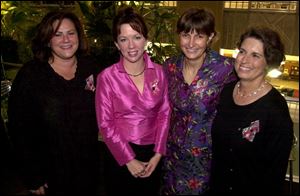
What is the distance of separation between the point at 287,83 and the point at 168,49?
7.58 meters

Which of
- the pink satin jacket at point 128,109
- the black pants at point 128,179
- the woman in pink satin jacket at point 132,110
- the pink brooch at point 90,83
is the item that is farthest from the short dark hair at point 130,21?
the black pants at point 128,179

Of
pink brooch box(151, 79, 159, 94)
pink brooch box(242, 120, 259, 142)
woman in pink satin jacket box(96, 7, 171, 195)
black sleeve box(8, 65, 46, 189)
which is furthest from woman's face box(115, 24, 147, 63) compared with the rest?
pink brooch box(242, 120, 259, 142)

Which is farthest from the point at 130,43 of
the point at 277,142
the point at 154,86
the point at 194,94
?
the point at 277,142

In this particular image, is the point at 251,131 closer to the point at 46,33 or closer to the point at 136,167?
the point at 136,167

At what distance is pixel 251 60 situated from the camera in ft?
4.52

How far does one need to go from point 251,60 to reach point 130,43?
23.3 inches

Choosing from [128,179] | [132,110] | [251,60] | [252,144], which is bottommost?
[128,179]

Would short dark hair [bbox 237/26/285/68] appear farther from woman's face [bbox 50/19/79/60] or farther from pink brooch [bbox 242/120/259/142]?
woman's face [bbox 50/19/79/60]

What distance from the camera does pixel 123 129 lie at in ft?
5.34

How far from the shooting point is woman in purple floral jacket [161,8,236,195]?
1553 millimetres

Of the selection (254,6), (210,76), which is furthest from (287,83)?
(210,76)

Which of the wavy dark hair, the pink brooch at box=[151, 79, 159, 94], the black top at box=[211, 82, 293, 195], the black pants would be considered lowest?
the black pants

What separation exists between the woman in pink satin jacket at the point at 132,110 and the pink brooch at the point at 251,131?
449mm

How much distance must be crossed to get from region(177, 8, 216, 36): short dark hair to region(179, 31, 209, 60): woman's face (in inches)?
0.9
